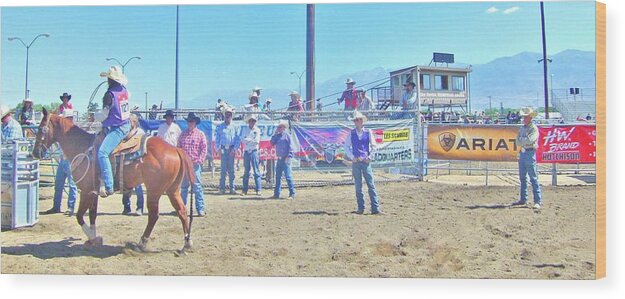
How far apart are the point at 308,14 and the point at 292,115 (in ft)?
7.28

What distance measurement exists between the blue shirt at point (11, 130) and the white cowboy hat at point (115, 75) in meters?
1.76

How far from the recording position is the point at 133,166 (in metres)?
7.97

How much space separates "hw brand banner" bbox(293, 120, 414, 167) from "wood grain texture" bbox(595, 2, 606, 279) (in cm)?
372

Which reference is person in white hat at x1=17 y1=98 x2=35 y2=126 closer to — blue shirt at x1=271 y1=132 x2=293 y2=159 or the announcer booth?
blue shirt at x1=271 y1=132 x2=293 y2=159

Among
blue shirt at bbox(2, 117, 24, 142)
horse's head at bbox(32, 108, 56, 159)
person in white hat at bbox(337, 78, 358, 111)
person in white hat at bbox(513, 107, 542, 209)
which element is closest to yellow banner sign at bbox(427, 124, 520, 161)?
person in white hat at bbox(513, 107, 542, 209)

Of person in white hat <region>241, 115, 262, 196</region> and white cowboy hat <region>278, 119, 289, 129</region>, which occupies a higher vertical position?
white cowboy hat <region>278, 119, 289, 129</region>

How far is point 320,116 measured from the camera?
10.3 meters

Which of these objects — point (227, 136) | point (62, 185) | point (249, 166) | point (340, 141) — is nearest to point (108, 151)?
point (62, 185)

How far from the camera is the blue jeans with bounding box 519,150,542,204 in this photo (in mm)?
9203

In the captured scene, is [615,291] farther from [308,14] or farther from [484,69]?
[308,14]

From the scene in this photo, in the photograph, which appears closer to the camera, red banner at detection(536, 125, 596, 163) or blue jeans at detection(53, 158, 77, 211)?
blue jeans at detection(53, 158, 77, 211)

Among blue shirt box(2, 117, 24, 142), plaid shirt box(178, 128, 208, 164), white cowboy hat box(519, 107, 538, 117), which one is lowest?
plaid shirt box(178, 128, 208, 164)

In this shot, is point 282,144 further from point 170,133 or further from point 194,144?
point 170,133

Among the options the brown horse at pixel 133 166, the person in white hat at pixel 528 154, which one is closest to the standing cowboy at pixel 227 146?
the brown horse at pixel 133 166
